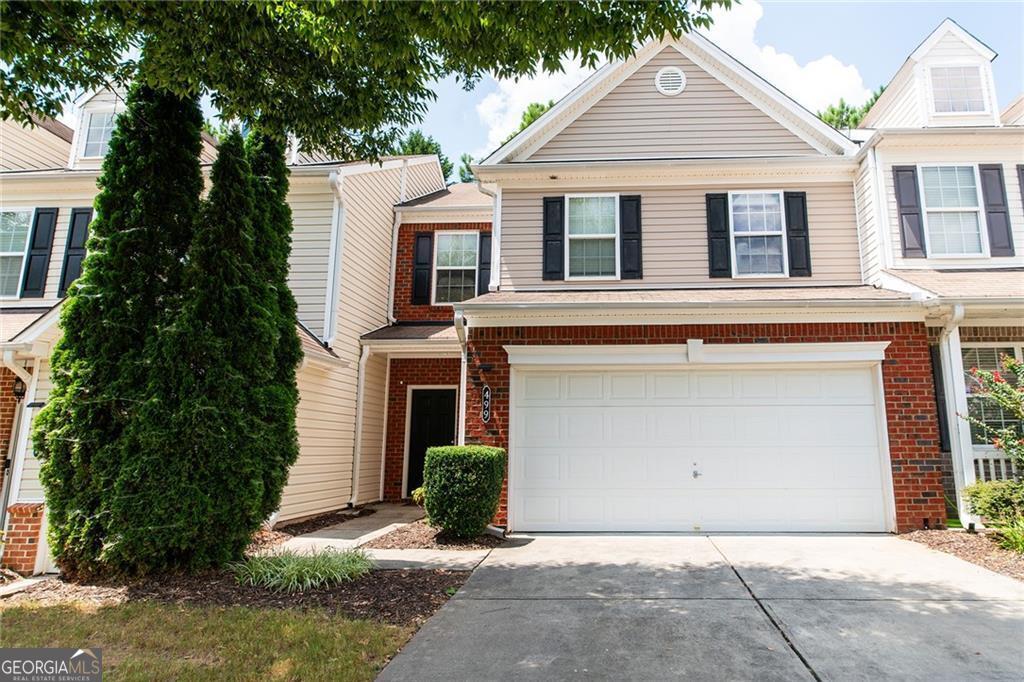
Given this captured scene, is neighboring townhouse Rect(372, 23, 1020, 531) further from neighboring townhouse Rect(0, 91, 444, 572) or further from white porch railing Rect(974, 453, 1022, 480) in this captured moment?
neighboring townhouse Rect(0, 91, 444, 572)

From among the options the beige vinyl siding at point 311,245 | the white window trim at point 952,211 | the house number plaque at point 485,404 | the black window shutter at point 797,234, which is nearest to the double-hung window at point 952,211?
the white window trim at point 952,211

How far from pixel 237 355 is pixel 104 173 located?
2450 mm

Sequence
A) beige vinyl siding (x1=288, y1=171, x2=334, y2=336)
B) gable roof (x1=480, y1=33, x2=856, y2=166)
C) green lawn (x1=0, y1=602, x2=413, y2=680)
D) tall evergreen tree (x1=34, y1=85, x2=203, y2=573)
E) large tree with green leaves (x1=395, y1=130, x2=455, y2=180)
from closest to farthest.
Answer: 1. green lawn (x1=0, y1=602, x2=413, y2=680)
2. tall evergreen tree (x1=34, y1=85, x2=203, y2=573)
3. gable roof (x1=480, y1=33, x2=856, y2=166)
4. beige vinyl siding (x1=288, y1=171, x2=334, y2=336)
5. large tree with green leaves (x1=395, y1=130, x2=455, y2=180)

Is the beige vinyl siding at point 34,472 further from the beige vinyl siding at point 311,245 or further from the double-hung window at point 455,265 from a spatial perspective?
the double-hung window at point 455,265

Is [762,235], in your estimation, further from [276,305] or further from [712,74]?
[276,305]

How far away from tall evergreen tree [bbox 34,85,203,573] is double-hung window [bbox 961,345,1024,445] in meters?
11.0

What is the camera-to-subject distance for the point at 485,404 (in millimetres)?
8344

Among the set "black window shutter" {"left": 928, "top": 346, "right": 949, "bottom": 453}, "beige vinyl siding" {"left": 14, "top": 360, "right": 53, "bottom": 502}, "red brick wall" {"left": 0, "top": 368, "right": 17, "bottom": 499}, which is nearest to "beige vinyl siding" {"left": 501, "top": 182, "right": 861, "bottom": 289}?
"black window shutter" {"left": 928, "top": 346, "right": 949, "bottom": 453}

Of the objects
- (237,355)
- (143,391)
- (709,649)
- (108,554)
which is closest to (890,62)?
(709,649)

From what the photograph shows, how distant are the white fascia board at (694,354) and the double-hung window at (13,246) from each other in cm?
1018

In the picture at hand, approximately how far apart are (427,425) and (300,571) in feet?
22.5

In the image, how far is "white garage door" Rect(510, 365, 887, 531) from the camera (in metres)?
7.98

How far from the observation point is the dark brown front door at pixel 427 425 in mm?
12266

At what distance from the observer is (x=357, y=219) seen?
450 inches
